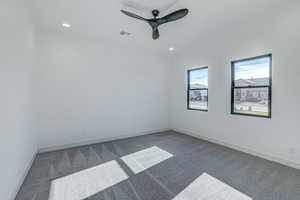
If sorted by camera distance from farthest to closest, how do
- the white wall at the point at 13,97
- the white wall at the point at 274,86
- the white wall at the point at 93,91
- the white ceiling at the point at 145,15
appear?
the white wall at the point at 93,91 < the white ceiling at the point at 145,15 < the white wall at the point at 274,86 < the white wall at the point at 13,97

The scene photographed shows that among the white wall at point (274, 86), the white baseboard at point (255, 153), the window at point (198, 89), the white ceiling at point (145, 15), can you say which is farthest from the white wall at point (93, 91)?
the white baseboard at point (255, 153)

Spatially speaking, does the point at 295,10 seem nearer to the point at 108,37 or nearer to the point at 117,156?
the point at 108,37

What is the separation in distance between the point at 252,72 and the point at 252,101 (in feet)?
2.26

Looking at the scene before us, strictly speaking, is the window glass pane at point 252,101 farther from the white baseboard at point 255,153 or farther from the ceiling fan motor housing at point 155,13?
the ceiling fan motor housing at point 155,13

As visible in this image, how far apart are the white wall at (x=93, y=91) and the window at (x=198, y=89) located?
113cm

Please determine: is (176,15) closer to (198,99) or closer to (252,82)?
(252,82)

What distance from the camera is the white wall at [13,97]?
5.49 ft

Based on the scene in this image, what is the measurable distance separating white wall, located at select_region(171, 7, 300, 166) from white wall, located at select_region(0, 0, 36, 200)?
14.0 feet

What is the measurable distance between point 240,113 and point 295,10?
2245mm

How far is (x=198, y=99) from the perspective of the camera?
184 inches

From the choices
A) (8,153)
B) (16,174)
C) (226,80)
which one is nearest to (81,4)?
(8,153)

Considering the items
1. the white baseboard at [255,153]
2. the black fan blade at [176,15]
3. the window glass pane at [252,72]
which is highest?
the black fan blade at [176,15]

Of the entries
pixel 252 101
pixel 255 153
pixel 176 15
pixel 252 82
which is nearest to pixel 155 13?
pixel 176 15

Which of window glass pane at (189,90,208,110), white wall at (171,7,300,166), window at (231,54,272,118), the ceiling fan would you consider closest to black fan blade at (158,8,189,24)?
the ceiling fan
